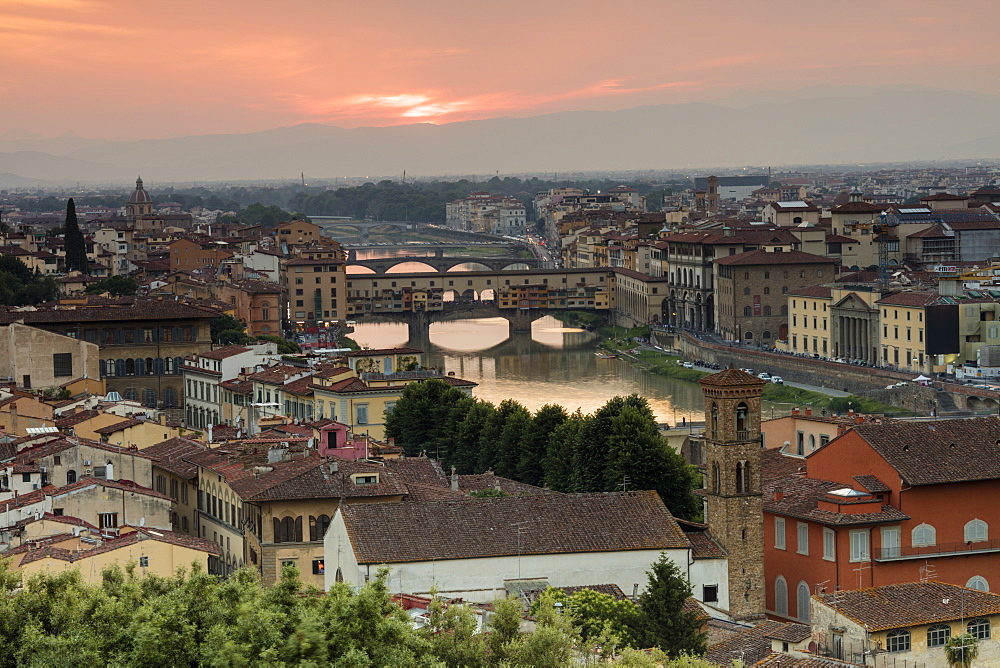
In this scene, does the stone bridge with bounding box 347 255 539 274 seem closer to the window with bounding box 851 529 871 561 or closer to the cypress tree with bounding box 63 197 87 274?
the cypress tree with bounding box 63 197 87 274

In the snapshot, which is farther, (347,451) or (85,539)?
(347,451)

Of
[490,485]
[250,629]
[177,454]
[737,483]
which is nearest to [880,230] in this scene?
[177,454]

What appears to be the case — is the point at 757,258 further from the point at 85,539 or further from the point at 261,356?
the point at 85,539

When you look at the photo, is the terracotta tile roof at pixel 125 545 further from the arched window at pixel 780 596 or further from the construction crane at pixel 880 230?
the construction crane at pixel 880 230

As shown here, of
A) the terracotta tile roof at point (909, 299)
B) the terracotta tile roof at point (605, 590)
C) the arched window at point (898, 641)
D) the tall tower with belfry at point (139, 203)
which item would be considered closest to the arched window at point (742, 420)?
the terracotta tile roof at point (605, 590)

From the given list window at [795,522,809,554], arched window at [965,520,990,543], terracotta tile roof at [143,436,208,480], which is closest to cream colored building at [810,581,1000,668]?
window at [795,522,809,554]

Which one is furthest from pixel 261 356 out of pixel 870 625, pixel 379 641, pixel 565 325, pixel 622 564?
pixel 565 325
